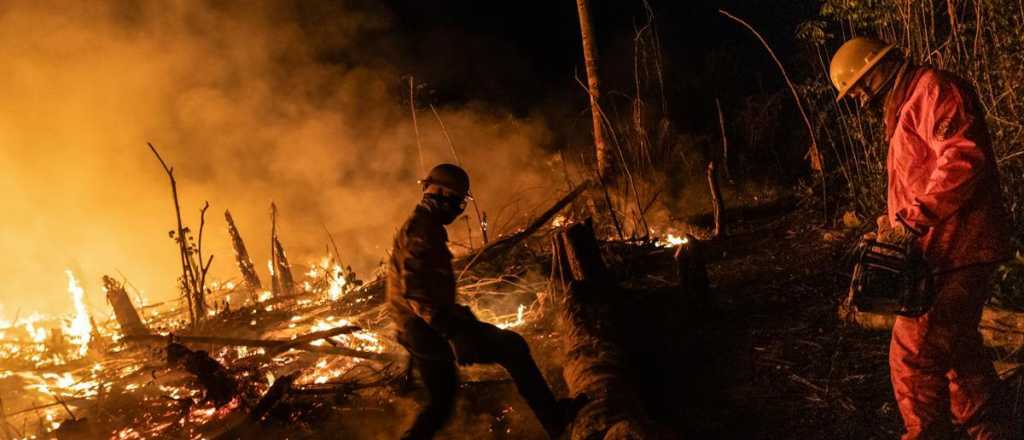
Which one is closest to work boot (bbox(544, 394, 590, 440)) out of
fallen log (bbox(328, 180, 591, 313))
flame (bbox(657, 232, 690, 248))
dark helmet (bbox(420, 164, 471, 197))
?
dark helmet (bbox(420, 164, 471, 197))

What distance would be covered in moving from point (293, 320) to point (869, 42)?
21.7ft

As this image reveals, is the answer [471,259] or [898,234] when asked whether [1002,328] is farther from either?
[471,259]

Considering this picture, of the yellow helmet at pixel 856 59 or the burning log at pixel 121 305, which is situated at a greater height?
the yellow helmet at pixel 856 59

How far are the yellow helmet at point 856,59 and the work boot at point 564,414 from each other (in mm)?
2393

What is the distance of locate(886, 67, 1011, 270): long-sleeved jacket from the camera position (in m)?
2.75

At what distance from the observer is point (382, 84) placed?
15922 mm

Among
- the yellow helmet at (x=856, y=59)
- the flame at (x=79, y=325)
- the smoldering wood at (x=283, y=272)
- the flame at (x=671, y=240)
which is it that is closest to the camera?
the yellow helmet at (x=856, y=59)

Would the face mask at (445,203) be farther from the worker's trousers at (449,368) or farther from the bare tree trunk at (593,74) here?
the bare tree trunk at (593,74)

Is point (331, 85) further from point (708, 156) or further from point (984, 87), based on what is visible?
point (984, 87)

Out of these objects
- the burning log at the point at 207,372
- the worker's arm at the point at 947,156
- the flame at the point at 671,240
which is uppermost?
the worker's arm at the point at 947,156

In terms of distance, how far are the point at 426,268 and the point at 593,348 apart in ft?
4.84

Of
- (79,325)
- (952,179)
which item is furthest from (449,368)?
(79,325)

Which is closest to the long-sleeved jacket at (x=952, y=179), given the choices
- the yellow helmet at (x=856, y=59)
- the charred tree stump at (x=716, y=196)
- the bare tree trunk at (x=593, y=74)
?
the yellow helmet at (x=856, y=59)

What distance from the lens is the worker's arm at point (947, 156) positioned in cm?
273
